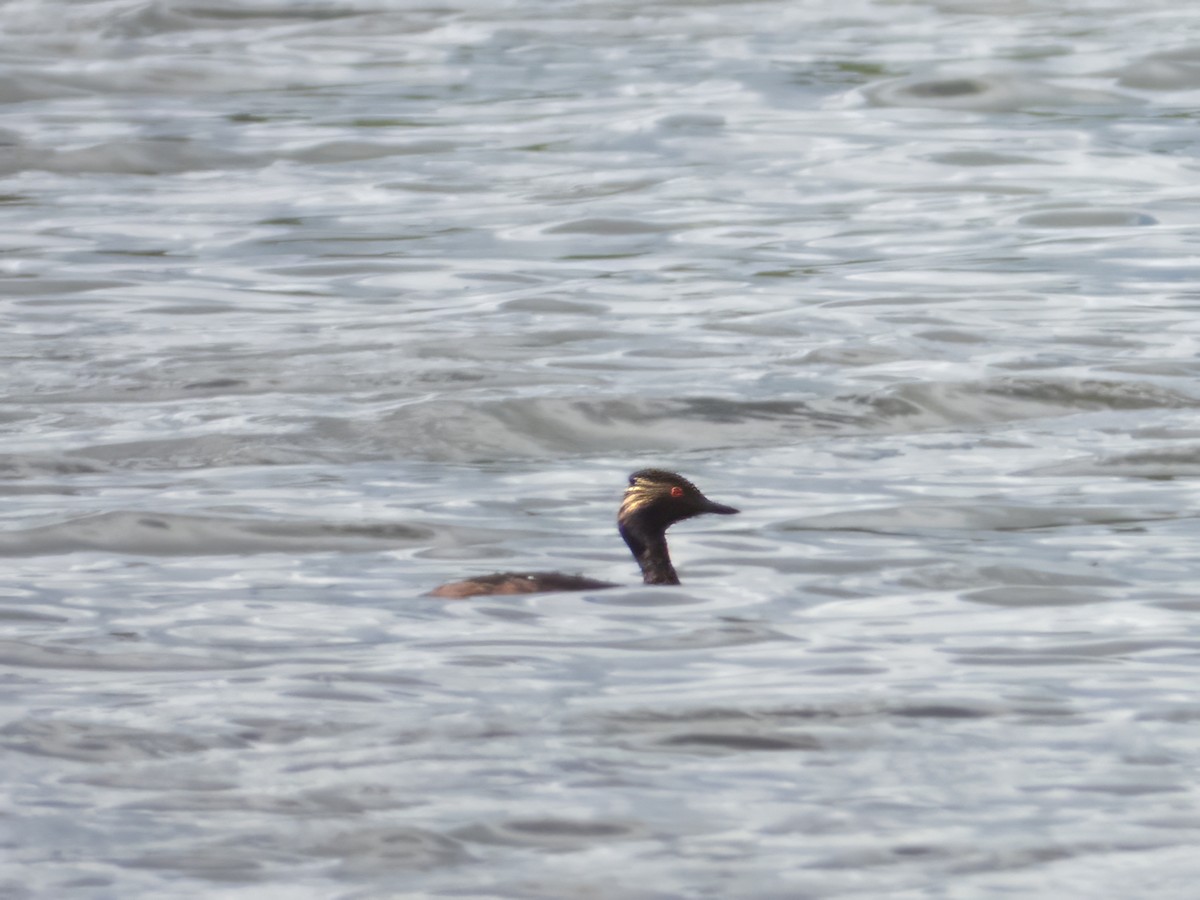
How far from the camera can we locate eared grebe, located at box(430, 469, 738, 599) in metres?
9.05

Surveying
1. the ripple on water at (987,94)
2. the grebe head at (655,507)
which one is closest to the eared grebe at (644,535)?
the grebe head at (655,507)

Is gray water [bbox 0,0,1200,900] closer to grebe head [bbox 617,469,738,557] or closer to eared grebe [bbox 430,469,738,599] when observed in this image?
eared grebe [bbox 430,469,738,599]

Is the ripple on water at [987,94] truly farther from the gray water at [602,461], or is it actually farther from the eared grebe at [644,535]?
the eared grebe at [644,535]

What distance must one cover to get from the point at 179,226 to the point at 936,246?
520 centimetres

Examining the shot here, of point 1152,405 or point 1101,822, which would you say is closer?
point 1101,822

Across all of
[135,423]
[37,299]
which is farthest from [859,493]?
[37,299]

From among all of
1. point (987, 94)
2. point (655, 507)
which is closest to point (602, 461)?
point (655, 507)

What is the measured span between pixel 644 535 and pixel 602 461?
265 centimetres

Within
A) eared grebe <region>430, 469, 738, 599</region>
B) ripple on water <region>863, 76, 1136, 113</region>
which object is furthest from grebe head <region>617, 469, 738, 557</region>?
ripple on water <region>863, 76, 1136, 113</region>

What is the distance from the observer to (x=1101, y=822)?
656cm

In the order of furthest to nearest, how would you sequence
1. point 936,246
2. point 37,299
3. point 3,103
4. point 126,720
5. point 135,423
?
point 3,103
point 936,246
point 37,299
point 135,423
point 126,720

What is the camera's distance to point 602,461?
39.9 ft

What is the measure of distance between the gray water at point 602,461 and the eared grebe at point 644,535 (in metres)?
0.10

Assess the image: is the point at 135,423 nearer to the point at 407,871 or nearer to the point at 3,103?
the point at 407,871
